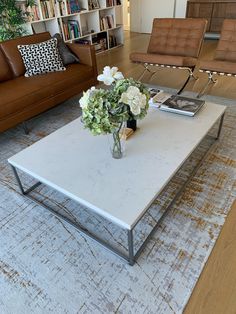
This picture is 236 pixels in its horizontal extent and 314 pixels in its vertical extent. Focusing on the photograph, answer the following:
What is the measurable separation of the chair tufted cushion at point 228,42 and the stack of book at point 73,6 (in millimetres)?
2425

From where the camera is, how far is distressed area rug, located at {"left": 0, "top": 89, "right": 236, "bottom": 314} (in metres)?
1.20

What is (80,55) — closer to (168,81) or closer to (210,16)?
(168,81)

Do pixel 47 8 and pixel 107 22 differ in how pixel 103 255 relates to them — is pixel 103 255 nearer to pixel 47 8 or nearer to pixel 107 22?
pixel 47 8

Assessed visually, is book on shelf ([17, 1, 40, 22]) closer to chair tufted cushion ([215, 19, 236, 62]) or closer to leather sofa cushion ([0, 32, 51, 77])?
leather sofa cushion ([0, 32, 51, 77])

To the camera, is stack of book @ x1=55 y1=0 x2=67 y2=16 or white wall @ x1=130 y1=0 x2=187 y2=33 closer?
stack of book @ x1=55 y1=0 x2=67 y2=16

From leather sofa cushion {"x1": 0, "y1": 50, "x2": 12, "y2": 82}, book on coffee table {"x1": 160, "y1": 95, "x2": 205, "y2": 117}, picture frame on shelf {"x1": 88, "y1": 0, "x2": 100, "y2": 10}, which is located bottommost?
book on coffee table {"x1": 160, "y1": 95, "x2": 205, "y2": 117}

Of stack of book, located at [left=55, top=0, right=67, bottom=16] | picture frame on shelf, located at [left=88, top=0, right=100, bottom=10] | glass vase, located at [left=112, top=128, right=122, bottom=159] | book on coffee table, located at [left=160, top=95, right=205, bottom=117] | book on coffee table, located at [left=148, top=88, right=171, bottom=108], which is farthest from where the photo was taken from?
picture frame on shelf, located at [left=88, top=0, right=100, bottom=10]

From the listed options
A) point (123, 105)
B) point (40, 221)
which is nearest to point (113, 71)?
point (123, 105)

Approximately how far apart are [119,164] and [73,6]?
146 inches

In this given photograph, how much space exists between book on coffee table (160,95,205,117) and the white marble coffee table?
47mm

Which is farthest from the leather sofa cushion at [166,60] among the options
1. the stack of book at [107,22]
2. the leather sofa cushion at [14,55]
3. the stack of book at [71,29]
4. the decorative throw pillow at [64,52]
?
the stack of book at [107,22]

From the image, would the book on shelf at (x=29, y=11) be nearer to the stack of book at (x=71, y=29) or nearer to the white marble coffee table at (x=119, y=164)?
the stack of book at (x=71, y=29)

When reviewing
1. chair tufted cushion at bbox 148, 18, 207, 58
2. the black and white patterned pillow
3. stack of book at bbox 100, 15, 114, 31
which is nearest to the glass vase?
the black and white patterned pillow

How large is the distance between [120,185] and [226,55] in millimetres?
2485
